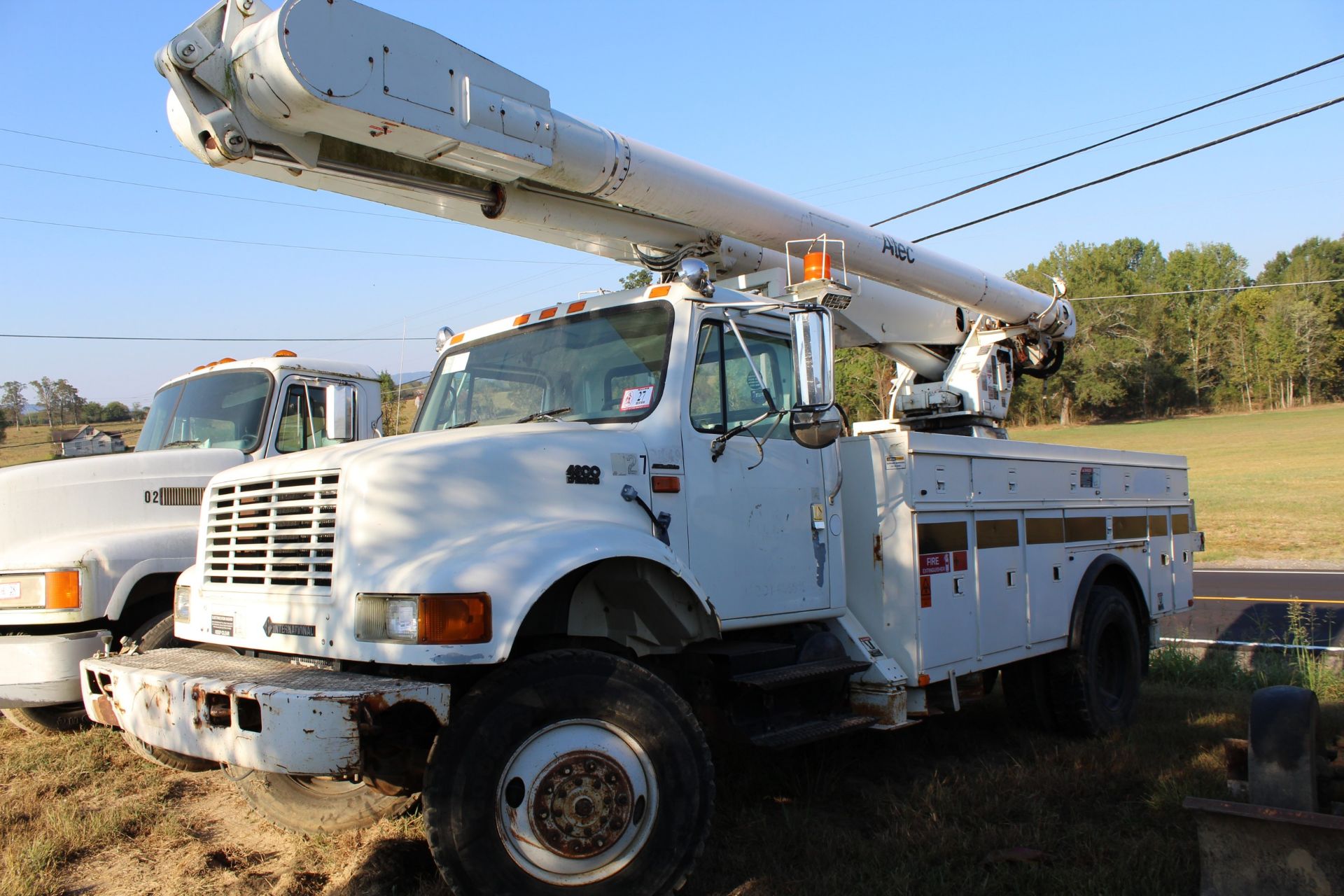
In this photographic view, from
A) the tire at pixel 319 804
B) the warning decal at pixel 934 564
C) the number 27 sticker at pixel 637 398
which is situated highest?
the number 27 sticker at pixel 637 398

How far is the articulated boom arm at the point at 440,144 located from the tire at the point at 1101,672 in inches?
115

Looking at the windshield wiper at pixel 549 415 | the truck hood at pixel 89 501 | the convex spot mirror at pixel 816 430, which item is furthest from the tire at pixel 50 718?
the convex spot mirror at pixel 816 430

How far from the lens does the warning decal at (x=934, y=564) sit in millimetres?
5230

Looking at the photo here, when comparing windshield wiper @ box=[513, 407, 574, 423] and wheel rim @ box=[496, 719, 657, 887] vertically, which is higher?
windshield wiper @ box=[513, 407, 574, 423]

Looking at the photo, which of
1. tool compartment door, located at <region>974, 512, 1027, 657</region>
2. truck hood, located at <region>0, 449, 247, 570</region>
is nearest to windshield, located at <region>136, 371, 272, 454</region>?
truck hood, located at <region>0, 449, 247, 570</region>

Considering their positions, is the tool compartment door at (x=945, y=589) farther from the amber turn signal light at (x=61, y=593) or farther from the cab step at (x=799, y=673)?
the amber turn signal light at (x=61, y=593)

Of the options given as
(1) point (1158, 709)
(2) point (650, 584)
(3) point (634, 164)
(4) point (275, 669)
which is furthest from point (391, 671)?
(1) point (1158, 709)

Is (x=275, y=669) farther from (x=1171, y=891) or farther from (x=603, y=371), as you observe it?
(x=1171, y=891)

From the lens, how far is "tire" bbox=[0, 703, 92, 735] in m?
6.18

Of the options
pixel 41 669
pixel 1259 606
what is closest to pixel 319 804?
pixel 41 669

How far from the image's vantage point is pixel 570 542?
3.71 m

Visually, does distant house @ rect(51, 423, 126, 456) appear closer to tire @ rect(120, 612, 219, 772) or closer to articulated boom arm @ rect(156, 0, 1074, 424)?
tire @ rect(120, 612, 219, 772)

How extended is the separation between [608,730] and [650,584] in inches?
26.2

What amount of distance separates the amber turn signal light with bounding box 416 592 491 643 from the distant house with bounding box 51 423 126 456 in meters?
4.80
